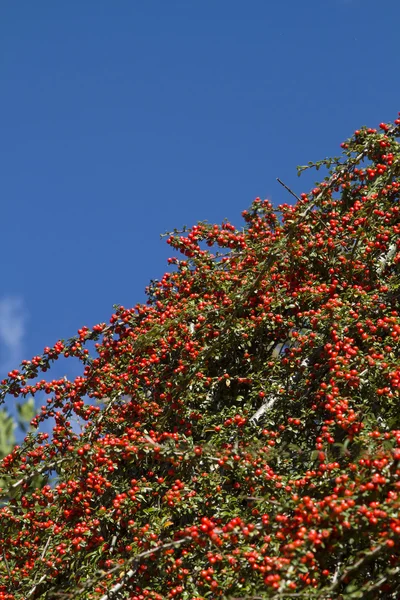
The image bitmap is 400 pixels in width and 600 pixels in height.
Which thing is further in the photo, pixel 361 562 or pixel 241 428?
pixel 241 428

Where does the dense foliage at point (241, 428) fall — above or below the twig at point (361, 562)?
above

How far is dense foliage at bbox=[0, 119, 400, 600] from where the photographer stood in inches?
181

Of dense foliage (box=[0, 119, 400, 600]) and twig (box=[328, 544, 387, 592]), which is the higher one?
dense foliage (box=[0, 119, 400, 600])

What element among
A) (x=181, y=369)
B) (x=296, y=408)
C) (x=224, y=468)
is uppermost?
(x=181, y=369)

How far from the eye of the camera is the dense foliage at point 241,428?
461 centimetres

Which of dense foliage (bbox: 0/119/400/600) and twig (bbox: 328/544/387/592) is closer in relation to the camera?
twig (bbox: 328/544/387/592)

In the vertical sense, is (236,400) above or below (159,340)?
below

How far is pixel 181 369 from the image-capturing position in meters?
6.60

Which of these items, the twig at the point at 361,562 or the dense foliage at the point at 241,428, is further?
the dense foliage at the point at 241,428

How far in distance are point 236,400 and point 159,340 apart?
0.99 meters

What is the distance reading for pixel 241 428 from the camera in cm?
621

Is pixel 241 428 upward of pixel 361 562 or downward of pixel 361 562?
upward

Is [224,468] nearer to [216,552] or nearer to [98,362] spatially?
[216,552]

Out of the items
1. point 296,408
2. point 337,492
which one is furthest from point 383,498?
point 296,408
